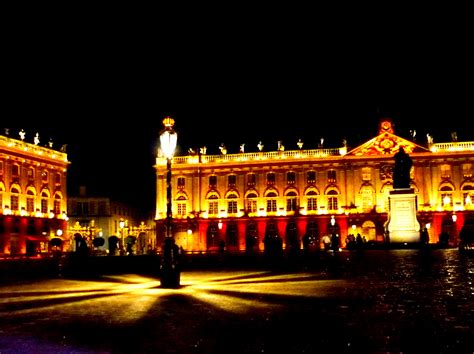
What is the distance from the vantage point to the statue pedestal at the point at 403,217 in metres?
37.2

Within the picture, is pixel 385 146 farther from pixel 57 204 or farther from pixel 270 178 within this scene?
pixel 57 204

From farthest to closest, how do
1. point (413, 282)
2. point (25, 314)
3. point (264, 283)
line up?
point (264, 283)
point (413, 282)
point (25, 314)

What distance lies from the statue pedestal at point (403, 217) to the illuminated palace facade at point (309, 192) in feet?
105

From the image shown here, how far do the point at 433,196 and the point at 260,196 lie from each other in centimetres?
1991

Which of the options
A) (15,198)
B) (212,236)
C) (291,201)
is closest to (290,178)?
(291,201)

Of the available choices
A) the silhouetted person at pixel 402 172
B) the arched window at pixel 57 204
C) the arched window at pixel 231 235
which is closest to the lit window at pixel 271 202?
the arched window at pixel 231 235

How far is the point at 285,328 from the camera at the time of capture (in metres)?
8.57

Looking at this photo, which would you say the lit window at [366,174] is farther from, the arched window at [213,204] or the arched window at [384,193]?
the arched window at [213,204]

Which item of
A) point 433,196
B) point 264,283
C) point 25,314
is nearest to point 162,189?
point 433,196

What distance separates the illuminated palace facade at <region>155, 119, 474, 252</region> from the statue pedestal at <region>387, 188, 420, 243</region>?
32022 mm

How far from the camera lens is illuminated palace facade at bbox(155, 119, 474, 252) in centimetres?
7188

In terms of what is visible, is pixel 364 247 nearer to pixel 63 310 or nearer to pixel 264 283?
pixel 264 283

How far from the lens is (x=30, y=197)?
67000mm

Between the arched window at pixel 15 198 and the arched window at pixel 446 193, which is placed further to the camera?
the arched window at pixel 446 193
